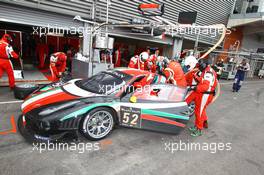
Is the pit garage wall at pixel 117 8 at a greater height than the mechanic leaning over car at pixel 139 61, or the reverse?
the pit garage wall at pixel 117 8

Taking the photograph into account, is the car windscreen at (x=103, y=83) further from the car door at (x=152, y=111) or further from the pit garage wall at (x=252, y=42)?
the pit garage wall at (x=252, y=42)

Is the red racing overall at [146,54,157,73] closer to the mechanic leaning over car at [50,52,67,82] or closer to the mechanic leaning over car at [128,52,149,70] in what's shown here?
the mechanic leaning over car at [128,52,149,70]

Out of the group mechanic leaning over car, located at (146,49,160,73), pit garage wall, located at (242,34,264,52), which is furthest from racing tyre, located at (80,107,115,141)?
pit garage wall, located at (242,34,264,52)

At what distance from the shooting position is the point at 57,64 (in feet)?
21.3

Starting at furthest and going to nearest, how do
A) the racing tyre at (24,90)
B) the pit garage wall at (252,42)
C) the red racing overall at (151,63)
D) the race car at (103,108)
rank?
the pit garage wall at (252,42) < the red racing overall at (151,63) < the racing tyre at (24,90) < the race car at (103,108)

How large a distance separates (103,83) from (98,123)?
2.91ft

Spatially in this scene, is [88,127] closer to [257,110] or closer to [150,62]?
[150,62]

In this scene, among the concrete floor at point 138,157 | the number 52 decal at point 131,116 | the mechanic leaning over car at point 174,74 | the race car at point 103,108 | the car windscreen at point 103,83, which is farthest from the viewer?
the mechanic leaning over car at point 174,74

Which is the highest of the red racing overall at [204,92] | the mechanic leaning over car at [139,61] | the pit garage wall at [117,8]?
the pit garage wall at [117,8]

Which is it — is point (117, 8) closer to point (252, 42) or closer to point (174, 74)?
point (174, 74)

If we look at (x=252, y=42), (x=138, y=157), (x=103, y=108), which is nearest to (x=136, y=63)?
(x=103, y=108)

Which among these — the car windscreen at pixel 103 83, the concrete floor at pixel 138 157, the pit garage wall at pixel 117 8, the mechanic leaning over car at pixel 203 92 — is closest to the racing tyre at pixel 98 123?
the concrete floor at pixel 138 157

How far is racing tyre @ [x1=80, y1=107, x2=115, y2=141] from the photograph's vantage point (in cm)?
298

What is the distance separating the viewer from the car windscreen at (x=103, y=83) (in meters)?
3.44
